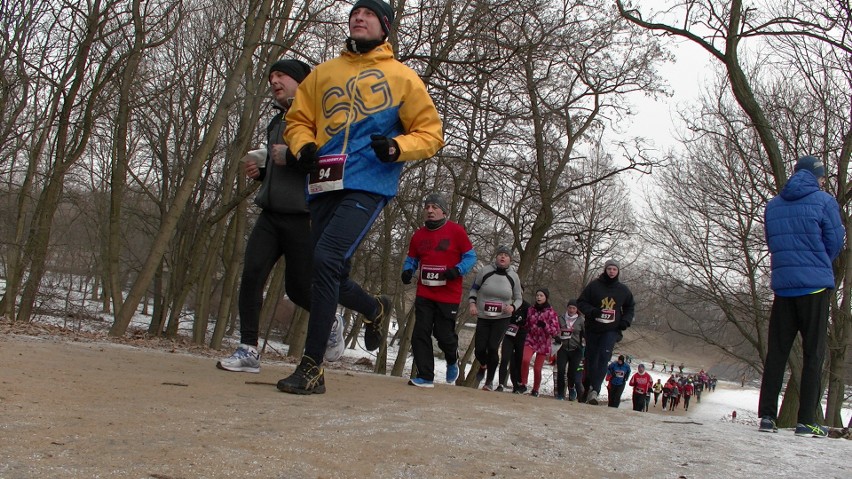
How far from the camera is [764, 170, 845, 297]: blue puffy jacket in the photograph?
4848 mm

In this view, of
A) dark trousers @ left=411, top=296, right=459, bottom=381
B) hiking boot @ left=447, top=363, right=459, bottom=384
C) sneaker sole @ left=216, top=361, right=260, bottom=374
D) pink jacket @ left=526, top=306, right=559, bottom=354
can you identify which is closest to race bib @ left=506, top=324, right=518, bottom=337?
pink jacket @ left=526, top=306, right=559, bottom=354

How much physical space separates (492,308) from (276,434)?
18.3 feet

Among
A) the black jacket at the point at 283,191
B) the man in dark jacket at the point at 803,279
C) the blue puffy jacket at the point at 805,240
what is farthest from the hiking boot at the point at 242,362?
the blue puffy jacket at the point at 805,240

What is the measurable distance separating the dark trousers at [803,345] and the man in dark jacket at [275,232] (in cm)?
348

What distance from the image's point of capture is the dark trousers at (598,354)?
8.27 metres

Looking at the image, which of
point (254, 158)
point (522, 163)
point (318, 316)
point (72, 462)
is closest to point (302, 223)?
point (254, 158)

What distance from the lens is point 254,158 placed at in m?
4.65

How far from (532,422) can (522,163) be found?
12435 millimetres

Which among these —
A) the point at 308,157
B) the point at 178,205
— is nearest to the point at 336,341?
the point at 308,157

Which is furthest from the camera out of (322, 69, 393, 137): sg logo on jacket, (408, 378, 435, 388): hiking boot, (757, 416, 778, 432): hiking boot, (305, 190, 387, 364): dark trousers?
(408, 378, 435, 388): hiking boot

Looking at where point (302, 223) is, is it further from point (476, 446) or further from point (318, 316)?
point (476, 446)

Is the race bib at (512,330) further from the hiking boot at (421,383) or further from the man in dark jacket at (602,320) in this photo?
the hiking boot at (421,383)

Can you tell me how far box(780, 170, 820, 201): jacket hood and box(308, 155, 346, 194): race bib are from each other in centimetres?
345

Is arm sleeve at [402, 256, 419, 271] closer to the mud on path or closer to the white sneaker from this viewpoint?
the white sneaker
